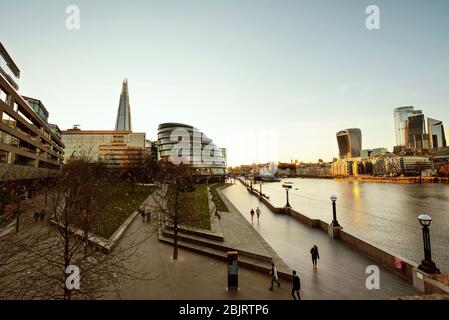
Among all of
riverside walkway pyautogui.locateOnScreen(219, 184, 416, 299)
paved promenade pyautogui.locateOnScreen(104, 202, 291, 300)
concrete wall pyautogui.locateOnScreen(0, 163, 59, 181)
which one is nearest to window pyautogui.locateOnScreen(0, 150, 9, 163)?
concrete wall pyautogui.locateOnScreen(0, 163, 59, 181)

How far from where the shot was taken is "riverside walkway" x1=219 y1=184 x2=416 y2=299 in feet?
34.3

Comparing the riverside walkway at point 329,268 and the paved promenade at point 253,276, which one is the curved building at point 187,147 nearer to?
the riverside walkway at point 329,268

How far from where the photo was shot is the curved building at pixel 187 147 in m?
120

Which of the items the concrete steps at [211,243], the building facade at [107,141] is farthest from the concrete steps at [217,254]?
the building facade at [107,141]

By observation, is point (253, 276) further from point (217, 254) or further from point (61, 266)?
point (61, 266)

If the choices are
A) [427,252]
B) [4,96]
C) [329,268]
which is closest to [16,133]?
[4,96]

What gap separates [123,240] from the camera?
1808 cm

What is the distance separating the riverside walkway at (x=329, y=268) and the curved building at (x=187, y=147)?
3883 inches

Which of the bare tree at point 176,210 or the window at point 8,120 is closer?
the bare tree at point 176,210

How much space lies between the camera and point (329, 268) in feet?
43.1

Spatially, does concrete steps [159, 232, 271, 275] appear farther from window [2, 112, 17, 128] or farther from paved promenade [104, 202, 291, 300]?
window [2, 112, 17, 128]

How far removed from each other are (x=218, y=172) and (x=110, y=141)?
66.6 m

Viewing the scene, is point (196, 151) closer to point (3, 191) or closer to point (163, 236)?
point (163, 236)

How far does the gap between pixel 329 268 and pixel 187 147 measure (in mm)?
112550
